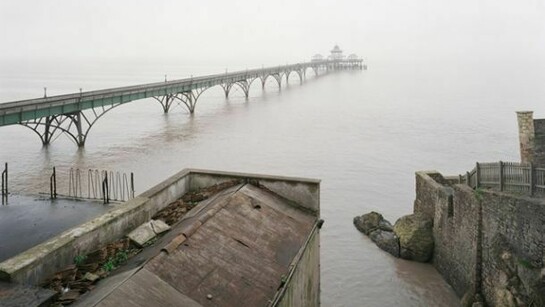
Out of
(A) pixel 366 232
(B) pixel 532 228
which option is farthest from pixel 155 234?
(A) pixel 366 232

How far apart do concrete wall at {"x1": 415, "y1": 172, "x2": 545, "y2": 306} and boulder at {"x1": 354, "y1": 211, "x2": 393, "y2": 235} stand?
11.0 feet

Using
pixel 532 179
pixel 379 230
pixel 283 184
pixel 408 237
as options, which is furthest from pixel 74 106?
pixel 532 179

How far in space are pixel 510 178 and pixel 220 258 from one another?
9.27 m

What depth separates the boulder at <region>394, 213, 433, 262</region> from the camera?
18.1m

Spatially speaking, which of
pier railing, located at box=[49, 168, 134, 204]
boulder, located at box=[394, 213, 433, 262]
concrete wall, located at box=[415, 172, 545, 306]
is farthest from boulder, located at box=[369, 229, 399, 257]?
pier railing, located at box=[49, 168, 134, 204]

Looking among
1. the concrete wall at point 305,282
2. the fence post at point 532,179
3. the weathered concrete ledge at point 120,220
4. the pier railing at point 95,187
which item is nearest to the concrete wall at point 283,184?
the weathered concrete ledge at point 120,220

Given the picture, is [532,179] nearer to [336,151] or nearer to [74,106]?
[336,151]

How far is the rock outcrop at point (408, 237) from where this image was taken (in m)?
18.2

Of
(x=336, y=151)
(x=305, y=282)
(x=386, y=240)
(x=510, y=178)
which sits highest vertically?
(x=510, y=178)

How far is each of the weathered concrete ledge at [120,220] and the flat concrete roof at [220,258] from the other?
0.70m

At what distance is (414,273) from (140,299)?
1309 centimetres

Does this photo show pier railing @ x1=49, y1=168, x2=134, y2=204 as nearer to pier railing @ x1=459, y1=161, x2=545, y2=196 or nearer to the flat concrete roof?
the flat concrete roof

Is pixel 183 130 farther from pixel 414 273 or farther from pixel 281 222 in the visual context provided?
pixel 281 222

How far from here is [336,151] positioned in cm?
3675
